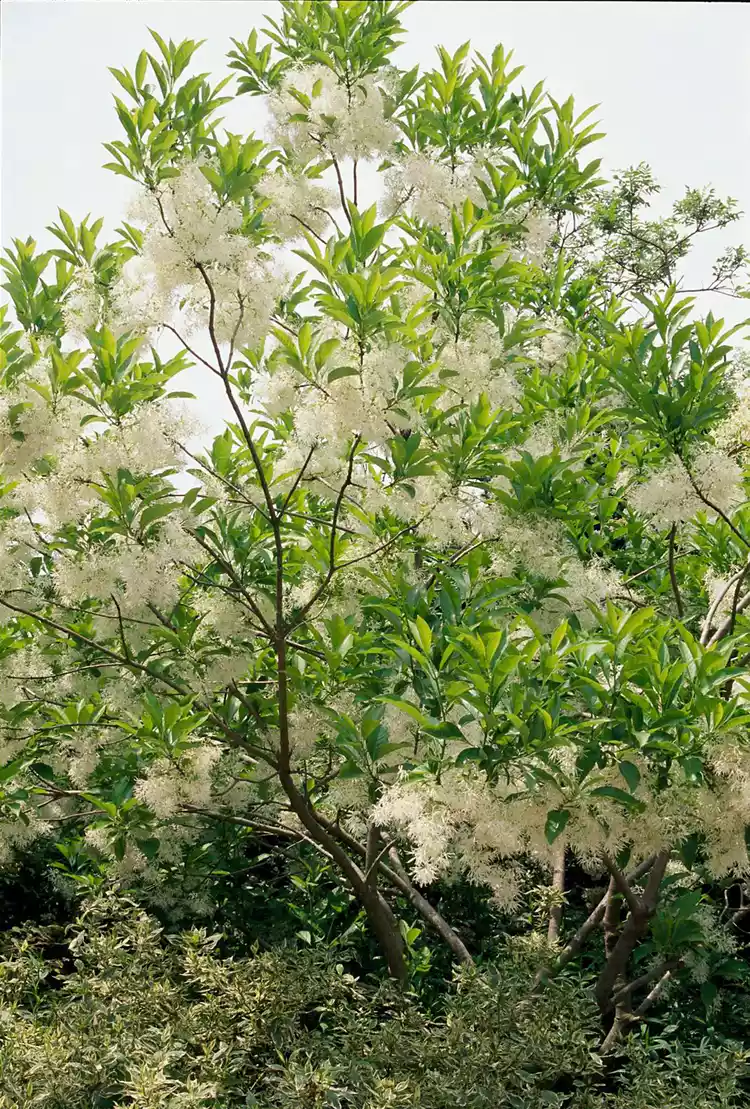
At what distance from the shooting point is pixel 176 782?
2984mm

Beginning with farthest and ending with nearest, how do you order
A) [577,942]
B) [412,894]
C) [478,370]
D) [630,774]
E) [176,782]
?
[412,894], [577,942], [478,370], [176,782], [630,774]

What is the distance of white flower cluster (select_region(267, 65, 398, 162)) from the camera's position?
3.55 meters

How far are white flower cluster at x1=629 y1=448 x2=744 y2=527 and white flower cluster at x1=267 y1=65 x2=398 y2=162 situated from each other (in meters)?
1.55

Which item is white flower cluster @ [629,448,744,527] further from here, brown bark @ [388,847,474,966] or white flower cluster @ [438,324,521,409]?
brown bark @ [388,847,474,966]

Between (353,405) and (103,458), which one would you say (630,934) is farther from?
(103,458)

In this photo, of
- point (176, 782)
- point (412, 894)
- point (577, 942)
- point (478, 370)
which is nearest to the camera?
point (176, 782)

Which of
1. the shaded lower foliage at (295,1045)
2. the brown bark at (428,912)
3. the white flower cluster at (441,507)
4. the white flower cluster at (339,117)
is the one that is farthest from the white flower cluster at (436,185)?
the shaded lower foliage at (295,1045)

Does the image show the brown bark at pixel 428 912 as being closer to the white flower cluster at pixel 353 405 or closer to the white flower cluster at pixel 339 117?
the white flower cluster at pixel 353 405

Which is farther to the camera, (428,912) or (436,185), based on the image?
(428,912)

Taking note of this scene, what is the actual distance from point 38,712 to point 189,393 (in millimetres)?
1308

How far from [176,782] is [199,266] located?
4.65 feet

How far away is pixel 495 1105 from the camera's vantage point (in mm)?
2797

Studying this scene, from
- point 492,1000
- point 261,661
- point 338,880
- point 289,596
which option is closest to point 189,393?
point 289,596

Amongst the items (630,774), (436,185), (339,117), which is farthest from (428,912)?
(339,117)
